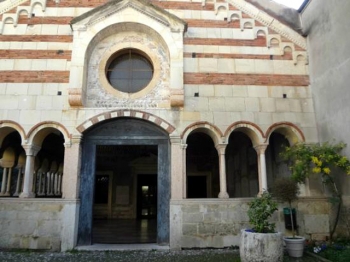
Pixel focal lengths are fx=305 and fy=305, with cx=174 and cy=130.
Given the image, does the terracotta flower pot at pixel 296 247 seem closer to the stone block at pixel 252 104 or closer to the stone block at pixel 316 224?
the stone block at pixel 316 224

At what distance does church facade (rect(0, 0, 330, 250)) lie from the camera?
734 centimetres

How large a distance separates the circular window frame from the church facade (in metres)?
0.03

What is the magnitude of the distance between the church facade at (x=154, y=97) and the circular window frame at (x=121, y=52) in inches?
1.2

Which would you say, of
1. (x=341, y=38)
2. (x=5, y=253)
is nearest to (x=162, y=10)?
(x=341, y=38)

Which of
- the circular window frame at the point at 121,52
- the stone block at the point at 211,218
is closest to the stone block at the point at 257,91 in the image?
the circular window frame at the point at 121,52

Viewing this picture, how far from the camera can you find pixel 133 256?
21.6 feet

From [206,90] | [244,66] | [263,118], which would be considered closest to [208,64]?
[206,90]

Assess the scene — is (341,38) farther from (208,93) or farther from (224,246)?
(224,246)

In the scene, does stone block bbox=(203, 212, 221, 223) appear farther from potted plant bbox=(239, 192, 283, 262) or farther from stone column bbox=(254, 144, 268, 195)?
potted plant bbox=(239, 192, 283, 262)

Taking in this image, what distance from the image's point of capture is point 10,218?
7203 mm

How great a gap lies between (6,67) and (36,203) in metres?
3.68

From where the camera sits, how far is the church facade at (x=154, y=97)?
289 inches

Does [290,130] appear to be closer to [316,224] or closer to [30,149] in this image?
[316,224]

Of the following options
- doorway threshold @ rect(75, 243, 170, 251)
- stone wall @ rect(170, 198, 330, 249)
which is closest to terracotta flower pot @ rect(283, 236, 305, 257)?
stone wall @ rect(170, 198, 330, 249)
